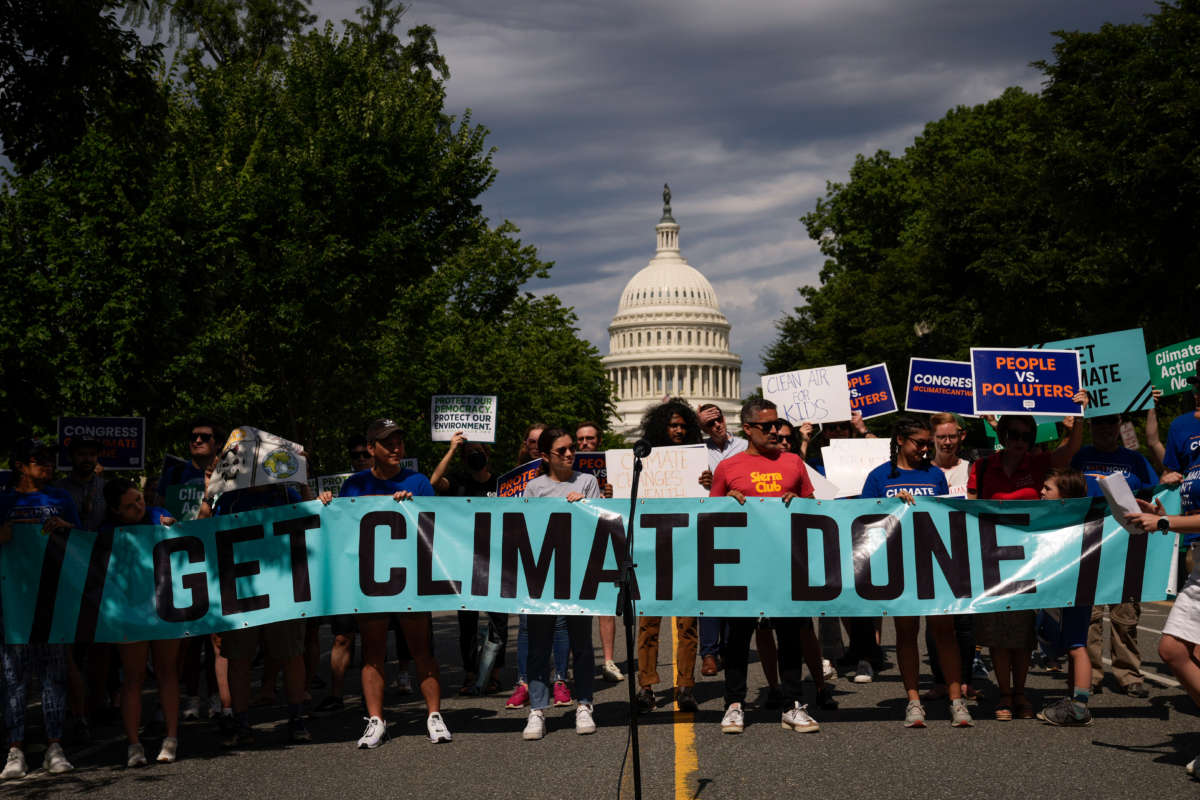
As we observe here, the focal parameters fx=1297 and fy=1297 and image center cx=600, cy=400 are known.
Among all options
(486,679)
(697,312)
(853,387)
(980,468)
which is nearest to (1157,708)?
(980,468)

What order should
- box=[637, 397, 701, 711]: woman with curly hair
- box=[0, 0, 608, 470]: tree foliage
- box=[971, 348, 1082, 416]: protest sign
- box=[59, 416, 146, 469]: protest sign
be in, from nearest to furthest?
box=[637, 397, 701, 711]: woman with curly hair → box=[971, 348, 1082, 416]: protest sign → box=[59, 416, 146, 469]: protest sign → box=[0, 0, 608, 470]: tree foliage

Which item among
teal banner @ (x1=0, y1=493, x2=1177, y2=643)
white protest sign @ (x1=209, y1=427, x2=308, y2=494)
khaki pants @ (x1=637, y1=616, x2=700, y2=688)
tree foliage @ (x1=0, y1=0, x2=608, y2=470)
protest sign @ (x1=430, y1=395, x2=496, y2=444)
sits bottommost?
khaki pants @ (x1=637, y1=616, x2=700, y2=688)

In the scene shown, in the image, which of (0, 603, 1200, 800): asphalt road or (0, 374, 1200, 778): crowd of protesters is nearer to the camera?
(0, 603, 1200, 800): asphalt road

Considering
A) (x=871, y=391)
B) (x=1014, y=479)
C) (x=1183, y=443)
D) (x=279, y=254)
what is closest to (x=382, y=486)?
(x=1014, y=479)

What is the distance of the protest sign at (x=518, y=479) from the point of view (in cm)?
1000

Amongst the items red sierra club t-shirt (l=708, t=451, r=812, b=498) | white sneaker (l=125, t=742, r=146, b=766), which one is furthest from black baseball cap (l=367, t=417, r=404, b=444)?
white sneaker (l=125, t=742, r=146, b=766)

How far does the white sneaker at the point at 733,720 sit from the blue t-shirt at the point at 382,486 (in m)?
2.34

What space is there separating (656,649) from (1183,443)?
3.83 meters

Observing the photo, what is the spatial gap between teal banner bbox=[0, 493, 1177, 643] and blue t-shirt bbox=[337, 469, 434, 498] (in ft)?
0.32

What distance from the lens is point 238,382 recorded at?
28094 mm

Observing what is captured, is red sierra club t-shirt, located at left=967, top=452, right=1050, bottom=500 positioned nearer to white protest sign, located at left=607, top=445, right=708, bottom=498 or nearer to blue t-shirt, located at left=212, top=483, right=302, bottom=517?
white protest sign, located at left=607, top=445, right=708, bottom=498

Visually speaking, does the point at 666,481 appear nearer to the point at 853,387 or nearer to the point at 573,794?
the point at 573,794

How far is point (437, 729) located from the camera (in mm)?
7969

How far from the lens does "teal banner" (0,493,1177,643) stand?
8.20 m
